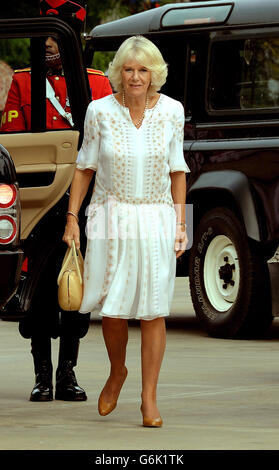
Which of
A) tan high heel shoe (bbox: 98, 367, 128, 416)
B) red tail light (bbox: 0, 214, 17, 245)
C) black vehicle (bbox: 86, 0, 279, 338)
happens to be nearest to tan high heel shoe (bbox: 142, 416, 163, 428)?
tan high heel shoe (bbox: 98, 367, 128, 416)

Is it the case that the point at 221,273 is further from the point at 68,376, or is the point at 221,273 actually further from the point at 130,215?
the point at 130,215

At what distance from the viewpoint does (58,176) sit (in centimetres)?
879

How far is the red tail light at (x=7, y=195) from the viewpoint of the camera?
7617 mm

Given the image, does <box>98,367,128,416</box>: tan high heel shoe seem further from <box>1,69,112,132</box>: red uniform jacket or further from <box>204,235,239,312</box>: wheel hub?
<box>204,235,239,312</box>: wheel hub

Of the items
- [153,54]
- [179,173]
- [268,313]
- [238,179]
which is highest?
[153,54]

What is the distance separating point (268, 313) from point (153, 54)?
4707mm

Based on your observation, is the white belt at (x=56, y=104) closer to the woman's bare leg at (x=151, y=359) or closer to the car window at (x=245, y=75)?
the woman's bare leg at (x=151, y=359)

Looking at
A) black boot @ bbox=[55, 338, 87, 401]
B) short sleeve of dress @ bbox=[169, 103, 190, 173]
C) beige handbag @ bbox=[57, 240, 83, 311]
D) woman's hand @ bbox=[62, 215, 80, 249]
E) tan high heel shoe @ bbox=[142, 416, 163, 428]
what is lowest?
black boot @ bbox=[55, 338, 87, 401]

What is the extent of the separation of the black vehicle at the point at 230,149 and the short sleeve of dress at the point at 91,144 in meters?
4.15

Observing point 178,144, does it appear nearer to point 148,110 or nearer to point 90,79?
point 148,110

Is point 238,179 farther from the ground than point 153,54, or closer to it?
closer to it

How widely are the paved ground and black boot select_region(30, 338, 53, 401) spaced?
3.0 inches

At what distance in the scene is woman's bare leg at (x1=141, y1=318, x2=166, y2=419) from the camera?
7688 mm

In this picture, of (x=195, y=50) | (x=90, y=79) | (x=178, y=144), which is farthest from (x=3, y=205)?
(x=195, y=50)
